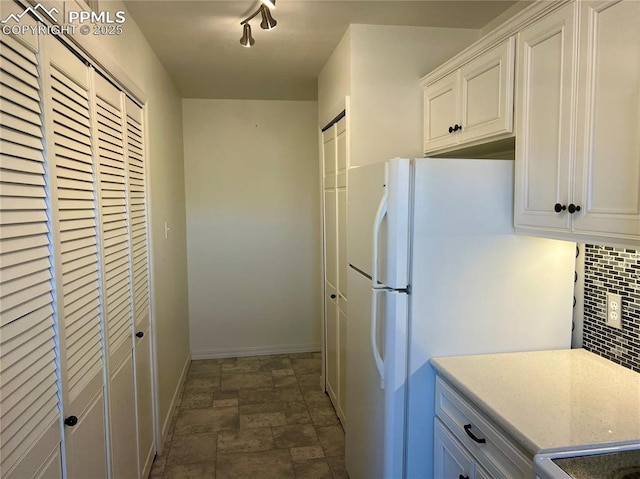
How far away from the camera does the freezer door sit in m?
1.78

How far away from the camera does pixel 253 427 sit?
3.11 m

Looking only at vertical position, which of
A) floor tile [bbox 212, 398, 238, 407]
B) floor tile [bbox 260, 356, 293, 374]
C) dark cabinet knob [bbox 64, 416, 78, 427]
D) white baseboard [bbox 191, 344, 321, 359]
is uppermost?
dark cabinet knob [bbox 64, 416, 78, 427]

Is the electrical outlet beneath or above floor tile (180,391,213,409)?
above

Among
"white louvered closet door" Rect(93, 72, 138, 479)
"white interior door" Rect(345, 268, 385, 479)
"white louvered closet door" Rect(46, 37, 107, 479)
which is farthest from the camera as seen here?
"white interior door" Rect(345, 268, 385, 479)

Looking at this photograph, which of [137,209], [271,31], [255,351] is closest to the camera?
[137,209]

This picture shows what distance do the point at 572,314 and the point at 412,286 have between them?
736mm

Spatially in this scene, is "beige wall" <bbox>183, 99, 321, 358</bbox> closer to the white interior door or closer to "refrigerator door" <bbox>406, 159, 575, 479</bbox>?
the white interior door

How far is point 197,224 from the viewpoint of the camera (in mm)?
4316

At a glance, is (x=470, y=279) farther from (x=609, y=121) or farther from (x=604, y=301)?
(x=609, y=121)

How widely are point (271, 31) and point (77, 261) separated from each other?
1674 mm

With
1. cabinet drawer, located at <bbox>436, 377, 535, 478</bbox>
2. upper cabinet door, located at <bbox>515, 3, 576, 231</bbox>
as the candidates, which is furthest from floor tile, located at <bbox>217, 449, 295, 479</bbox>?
upper cabinet door, located at <bbox>515, 3, 576, 231</bbox>

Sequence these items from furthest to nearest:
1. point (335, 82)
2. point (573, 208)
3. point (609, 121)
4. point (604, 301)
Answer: point (335, 82) → point (604, 301) → point (573, 208) → point (609, 121)

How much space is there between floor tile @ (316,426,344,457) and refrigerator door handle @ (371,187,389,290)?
4.65ft

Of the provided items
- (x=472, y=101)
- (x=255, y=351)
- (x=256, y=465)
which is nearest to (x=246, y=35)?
(x=472, y=101)
